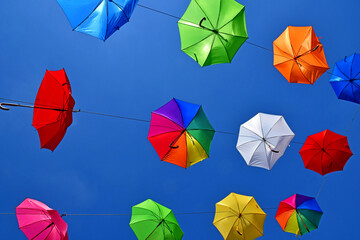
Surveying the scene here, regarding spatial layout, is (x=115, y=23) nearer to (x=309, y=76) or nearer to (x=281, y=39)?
(x=281, y=39)

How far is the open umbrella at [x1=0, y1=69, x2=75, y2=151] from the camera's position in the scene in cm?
696

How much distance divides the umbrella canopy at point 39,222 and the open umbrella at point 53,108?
10.9 feet

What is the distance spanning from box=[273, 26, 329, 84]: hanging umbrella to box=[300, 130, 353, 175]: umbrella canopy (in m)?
2.69

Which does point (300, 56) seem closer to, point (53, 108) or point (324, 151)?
point (324, 151)

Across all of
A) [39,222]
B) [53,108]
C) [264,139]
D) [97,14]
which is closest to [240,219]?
[264,139]

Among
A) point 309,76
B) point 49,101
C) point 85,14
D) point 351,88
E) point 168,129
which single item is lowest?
point 49,101

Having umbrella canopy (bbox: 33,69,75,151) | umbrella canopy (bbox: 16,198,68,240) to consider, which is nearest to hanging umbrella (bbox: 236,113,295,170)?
umbrella canopy (bbox: 33,69,75,151)

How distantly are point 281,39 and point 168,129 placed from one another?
226 inches

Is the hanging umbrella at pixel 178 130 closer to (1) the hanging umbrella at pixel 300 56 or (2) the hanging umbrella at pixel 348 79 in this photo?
(1) the hanging umbrella at pixel 300 56

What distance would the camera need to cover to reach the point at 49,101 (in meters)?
7.00

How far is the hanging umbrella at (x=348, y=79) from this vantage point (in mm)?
11359

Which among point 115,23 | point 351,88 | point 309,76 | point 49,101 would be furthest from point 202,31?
point 351,88

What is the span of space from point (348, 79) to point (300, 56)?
2.92 m

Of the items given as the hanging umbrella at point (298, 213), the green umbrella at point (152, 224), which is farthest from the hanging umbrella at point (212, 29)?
the hanging umbrella at point (298, 213)
